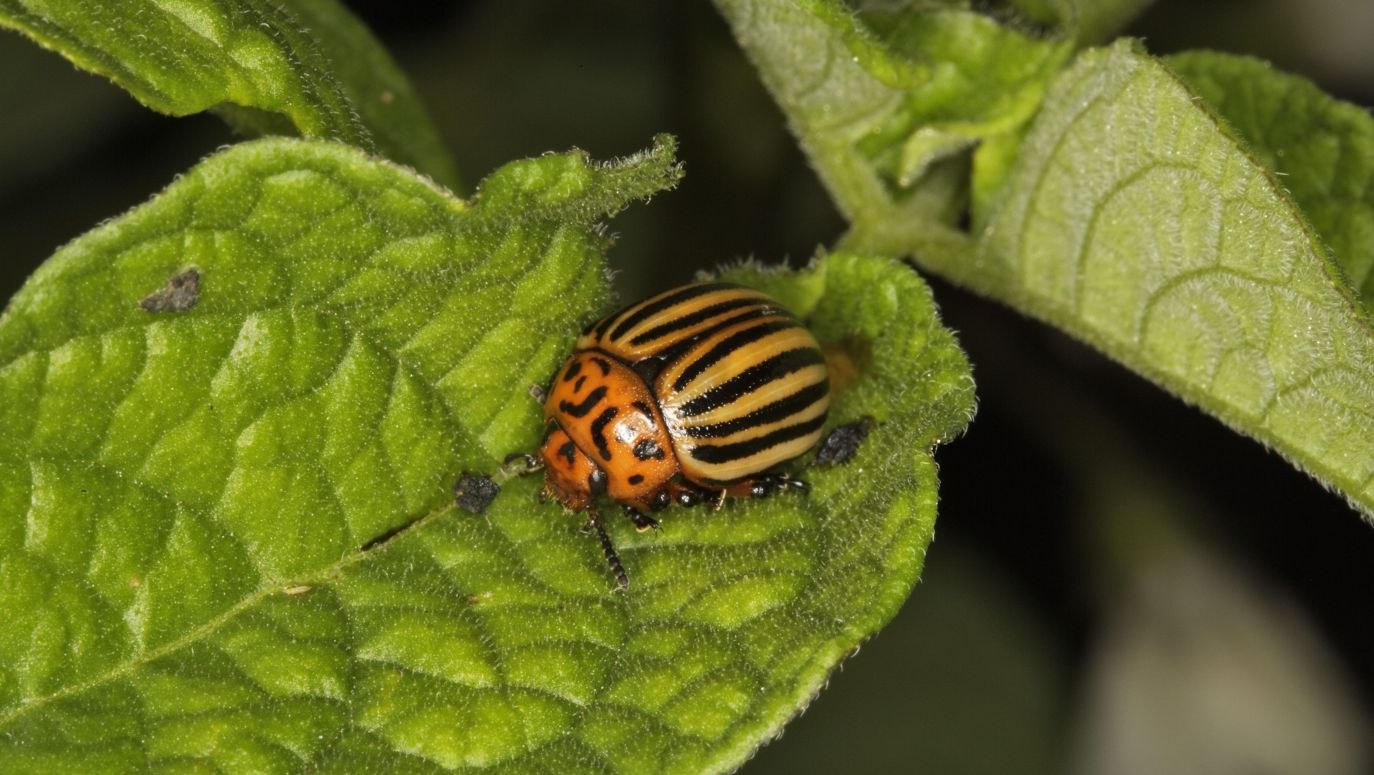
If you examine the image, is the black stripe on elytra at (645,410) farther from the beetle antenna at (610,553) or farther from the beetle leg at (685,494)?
the beetle antenna at (610,553)

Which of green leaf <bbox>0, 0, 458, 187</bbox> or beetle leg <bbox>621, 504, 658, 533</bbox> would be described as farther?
beetle leg <bbox>621, 504, 658, 533</bbox>

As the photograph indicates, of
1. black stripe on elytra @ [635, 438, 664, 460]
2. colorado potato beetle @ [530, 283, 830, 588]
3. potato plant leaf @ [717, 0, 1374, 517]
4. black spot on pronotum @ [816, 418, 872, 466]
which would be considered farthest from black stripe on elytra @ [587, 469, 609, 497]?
potato plant leaf @ [717, 0, 1374, 517]

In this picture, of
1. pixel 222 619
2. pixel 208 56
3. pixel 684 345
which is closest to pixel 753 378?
pixel 684 345

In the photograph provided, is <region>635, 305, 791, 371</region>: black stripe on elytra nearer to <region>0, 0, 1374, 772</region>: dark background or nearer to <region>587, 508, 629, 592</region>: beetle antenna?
<region>587, 508, 629, 592</region>: beetle antenna

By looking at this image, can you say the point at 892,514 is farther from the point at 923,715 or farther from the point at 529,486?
the point at 923,715

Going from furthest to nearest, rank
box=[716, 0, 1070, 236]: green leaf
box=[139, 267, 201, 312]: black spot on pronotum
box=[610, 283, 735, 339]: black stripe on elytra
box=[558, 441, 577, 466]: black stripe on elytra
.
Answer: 1. box=[716, 0, 1070, 236]: green leaf
2. box=[610, 283, 735, 339]: black stripe on elytra
3. box=[558, 441, 577, 466]: black stripe on elytra
4. box=[139, 267, 201, 312]: black spot on pronotum

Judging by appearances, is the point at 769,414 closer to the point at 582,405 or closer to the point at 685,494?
the point at 685,494
